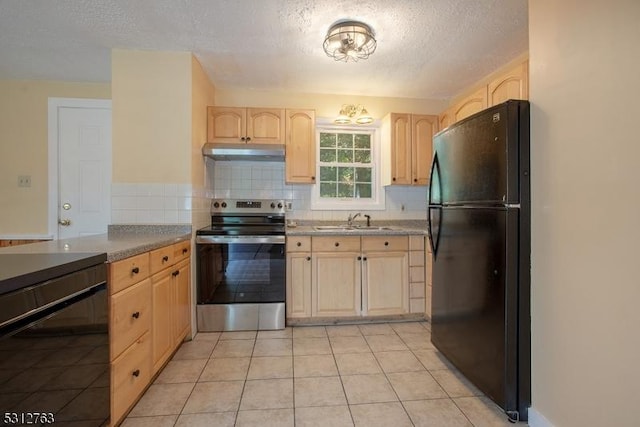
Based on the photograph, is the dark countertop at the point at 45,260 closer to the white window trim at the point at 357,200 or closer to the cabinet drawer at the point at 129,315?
the cabinet drawer at the point at 129,315

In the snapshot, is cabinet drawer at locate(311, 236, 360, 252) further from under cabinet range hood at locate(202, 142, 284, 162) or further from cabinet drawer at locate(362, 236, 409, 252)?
under cabinet range hood at locate(202, 142, 284, 162)

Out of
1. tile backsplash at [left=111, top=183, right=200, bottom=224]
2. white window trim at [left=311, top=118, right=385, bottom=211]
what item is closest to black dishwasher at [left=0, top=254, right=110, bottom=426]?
tile backsplash at [left=111, top=183, right=200, bottom=224]

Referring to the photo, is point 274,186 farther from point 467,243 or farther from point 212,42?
point 467,243

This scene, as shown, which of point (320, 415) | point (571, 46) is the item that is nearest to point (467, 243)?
point (571, 46)

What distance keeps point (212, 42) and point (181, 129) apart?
0.71m

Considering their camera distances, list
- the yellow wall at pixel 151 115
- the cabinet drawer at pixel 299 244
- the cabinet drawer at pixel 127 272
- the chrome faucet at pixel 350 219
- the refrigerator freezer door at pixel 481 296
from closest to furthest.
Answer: the cabinet drawer at pixel 127 272
the refrigerator freezer door at pixel 481 296
the yellow wall at pixel 151 115
the cabinet drawer at pixel 299 244
the chrome faucet at pixel 350 219

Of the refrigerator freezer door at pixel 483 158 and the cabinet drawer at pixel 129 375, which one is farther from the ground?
the refrigerator freezer door at pixel 483 158

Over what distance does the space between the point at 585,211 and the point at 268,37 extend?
7.21ft

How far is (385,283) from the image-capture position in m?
2.80

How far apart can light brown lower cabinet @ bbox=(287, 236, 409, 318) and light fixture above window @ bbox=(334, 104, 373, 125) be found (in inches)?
50.9

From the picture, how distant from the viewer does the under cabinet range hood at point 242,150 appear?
2.76 metres

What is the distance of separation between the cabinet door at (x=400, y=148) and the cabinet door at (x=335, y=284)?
1.01 meters

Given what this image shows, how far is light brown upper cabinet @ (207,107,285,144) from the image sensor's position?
2945 mm

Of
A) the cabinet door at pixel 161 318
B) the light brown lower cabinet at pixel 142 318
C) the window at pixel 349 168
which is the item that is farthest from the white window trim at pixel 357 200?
the cabinet door at pixel 161 318
